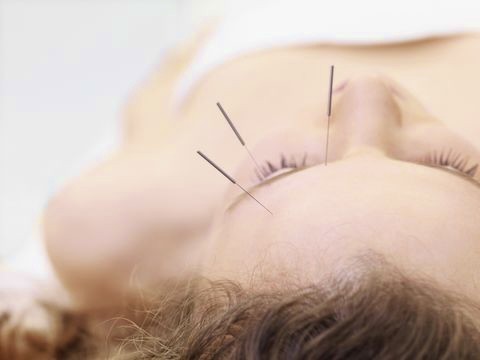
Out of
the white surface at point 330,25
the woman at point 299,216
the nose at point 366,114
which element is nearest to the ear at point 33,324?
the woman at point 299,216

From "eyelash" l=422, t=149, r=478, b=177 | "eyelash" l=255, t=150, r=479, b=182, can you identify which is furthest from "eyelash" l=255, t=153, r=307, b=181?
"eyelash" l=422, t=149, r=478, b=177

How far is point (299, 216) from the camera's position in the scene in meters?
0.74

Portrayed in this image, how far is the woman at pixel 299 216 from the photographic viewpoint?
677 millimetres

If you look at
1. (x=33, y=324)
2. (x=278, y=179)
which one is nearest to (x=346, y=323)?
(x=278, y=179)

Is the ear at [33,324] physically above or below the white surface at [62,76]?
below

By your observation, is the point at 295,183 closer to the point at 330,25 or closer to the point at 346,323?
the point at 346,323

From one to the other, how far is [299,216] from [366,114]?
0.17m

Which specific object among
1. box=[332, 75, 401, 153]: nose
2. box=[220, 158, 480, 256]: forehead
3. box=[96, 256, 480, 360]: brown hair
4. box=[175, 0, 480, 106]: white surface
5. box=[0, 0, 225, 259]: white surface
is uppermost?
box=[0, 0, 225, 259]: white surface

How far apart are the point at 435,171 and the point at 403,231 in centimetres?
12

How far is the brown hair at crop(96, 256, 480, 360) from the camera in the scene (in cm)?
64

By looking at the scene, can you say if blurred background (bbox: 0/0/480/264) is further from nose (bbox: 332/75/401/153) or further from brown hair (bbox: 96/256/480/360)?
brown hair (bbox: 96/256/480/360)

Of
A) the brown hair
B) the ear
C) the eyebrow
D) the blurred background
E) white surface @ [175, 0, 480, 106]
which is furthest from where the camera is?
the blurred background

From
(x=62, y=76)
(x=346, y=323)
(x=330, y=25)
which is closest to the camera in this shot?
(x=346, y=323)

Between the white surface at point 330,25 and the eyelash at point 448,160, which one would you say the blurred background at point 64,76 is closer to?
the white surface at point 330,25
